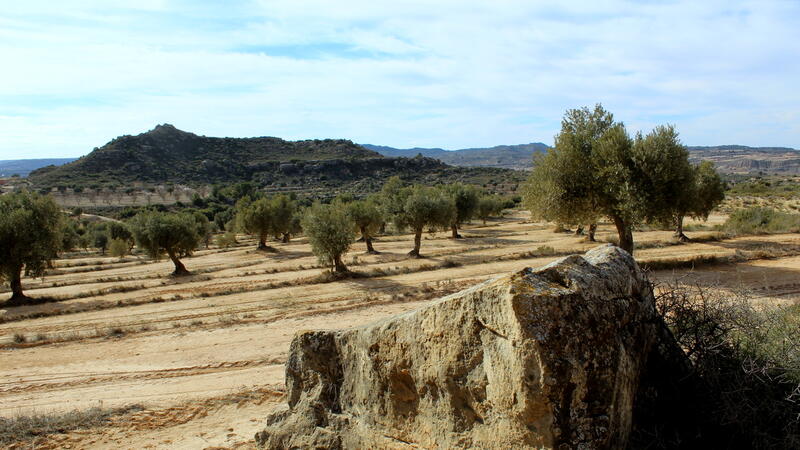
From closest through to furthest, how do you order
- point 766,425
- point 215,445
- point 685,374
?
1. point 766,425
2. point 685,374
3. point 215,445

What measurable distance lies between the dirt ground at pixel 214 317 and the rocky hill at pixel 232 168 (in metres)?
71.1

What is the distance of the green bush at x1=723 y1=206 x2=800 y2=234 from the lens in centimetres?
3372

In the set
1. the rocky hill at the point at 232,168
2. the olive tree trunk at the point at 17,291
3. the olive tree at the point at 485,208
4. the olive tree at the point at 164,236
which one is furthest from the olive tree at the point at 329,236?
the rocky hill at the point at 232,168

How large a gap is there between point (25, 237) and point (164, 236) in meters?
9.18

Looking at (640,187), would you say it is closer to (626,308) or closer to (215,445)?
(626,308)

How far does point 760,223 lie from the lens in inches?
1393

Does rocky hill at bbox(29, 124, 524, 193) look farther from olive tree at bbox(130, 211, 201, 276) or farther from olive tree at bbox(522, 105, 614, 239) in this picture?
olive tree at bbox(522, 105, 614, 239)

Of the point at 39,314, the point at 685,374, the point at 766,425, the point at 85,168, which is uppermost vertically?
the point at 85,168

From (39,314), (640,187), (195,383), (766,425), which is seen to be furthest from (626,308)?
(39,314)

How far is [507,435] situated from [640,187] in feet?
64.5

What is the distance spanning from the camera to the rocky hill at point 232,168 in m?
106

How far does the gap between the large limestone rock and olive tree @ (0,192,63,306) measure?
26.3 meters

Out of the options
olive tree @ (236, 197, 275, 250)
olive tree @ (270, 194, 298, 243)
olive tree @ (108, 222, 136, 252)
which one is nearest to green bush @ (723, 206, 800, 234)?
olive tree @ (270, 194, 298, 243)

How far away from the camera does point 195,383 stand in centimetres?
1217
